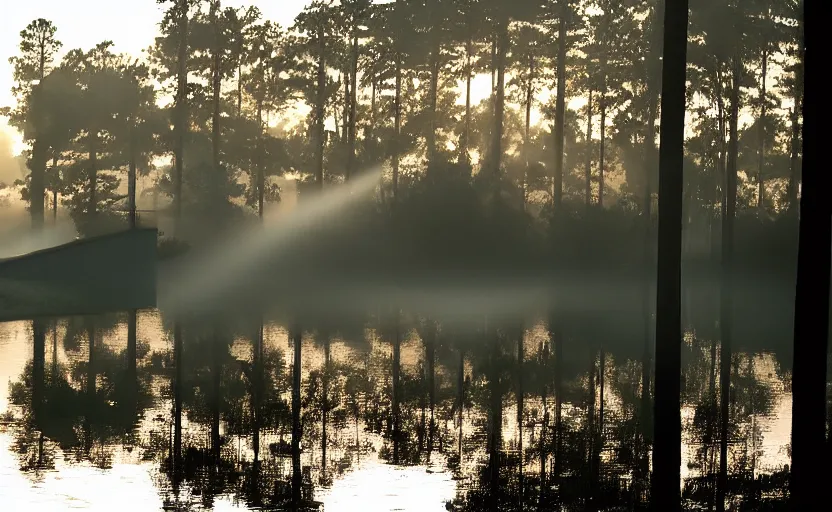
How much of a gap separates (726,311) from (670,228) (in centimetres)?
2998

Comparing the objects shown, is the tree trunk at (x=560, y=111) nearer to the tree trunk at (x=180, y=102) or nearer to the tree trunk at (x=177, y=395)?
the tree trunk at (x=180, y=102)

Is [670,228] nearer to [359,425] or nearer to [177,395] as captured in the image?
[359,425]

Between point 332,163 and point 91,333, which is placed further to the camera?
point 332,163

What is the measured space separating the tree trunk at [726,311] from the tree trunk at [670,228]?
100cm

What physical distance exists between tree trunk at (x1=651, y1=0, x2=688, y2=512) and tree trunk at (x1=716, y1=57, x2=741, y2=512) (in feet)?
3.29

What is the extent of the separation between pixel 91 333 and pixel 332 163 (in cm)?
5749

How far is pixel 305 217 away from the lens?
67062 mm

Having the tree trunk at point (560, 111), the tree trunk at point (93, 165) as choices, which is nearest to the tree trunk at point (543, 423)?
the tree trunk at point (560, 111)

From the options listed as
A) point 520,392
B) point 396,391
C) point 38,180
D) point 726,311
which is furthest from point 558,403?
point 38,180

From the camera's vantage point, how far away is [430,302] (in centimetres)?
4356

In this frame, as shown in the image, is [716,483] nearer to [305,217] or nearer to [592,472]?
[592,472]

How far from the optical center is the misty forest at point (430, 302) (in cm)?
1317

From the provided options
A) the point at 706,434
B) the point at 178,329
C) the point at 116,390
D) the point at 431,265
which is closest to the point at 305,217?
the point at 431,265

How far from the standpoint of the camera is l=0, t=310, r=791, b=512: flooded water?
12617mm
